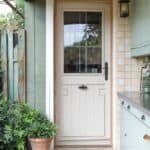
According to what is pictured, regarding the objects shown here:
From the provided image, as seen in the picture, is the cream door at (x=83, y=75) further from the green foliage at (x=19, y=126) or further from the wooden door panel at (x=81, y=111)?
the green foliage at (x=19, y=126)

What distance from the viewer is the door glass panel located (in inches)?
207

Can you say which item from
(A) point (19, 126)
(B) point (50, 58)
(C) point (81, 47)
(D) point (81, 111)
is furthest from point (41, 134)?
(C) point (81, 47)

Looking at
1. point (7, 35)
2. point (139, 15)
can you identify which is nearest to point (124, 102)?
point (139, 15)

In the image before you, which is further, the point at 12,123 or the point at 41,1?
the point at 41,1

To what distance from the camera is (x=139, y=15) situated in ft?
14.1

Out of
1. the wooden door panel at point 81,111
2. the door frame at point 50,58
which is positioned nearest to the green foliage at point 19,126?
the door frame at point 50,58

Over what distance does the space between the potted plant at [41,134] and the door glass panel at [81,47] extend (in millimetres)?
917

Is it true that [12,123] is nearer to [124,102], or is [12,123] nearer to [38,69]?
[38,69]

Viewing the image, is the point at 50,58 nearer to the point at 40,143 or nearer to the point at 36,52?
the point at 36,52

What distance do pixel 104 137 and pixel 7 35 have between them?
7.66 ft

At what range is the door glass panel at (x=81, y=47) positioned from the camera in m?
5.25

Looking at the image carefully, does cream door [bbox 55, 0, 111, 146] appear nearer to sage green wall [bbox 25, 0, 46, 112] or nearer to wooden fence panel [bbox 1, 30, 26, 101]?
sage green wall [bbox 25, 0, 46, 112]

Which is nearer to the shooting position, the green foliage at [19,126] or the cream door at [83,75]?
the green foliage at [19,126]

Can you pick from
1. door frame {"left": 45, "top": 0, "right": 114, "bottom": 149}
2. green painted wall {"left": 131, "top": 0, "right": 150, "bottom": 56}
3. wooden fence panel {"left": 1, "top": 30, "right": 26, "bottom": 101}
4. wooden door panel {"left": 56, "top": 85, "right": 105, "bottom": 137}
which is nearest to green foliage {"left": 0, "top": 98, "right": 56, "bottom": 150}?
door frame {"left": 45, "top": 0, "right": 114, "bottom": 149}
